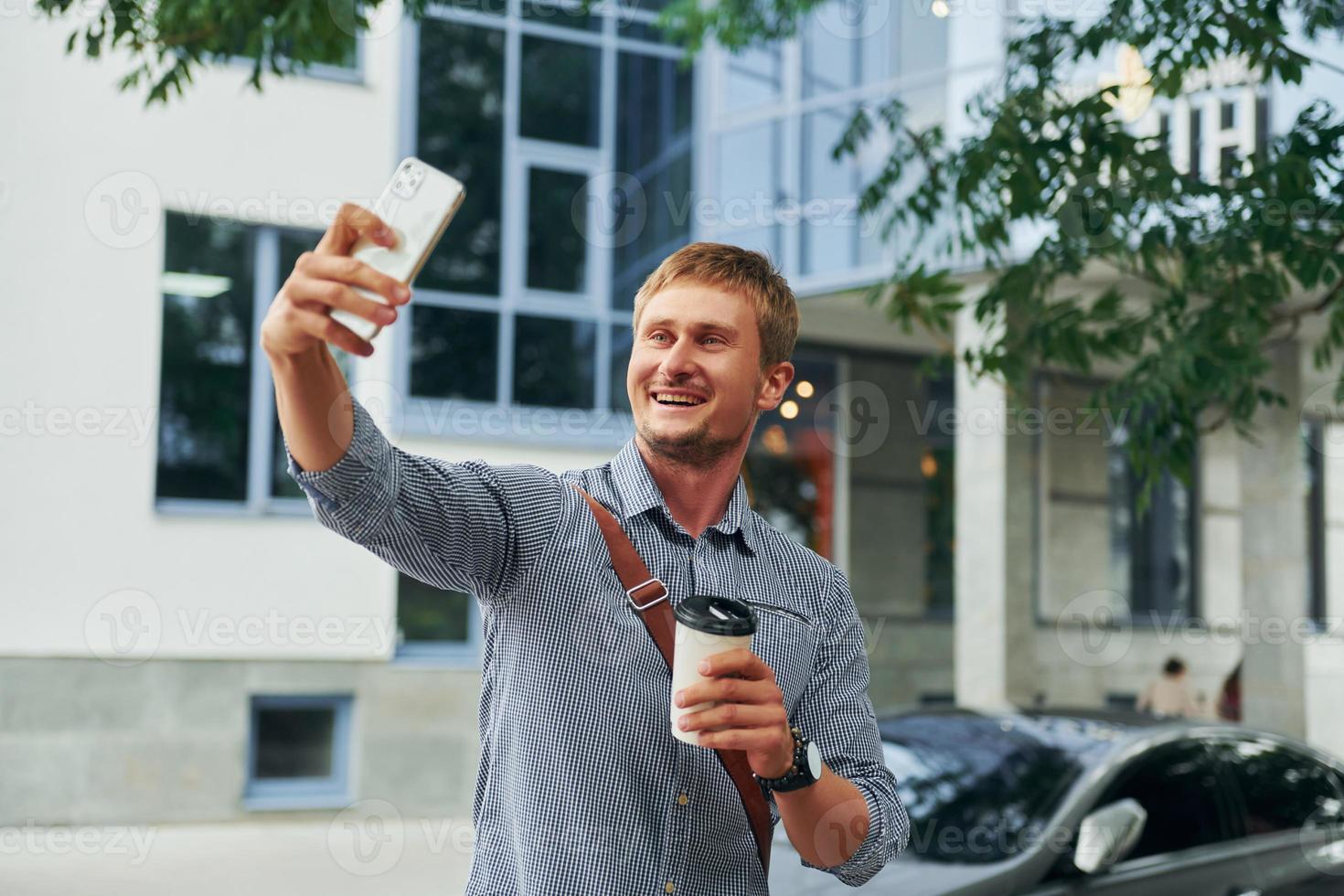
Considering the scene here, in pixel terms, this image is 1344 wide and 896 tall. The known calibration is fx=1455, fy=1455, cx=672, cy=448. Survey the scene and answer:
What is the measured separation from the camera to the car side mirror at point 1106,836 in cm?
475

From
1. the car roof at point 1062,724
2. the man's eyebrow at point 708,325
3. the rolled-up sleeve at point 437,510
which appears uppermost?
the man's eyebrow at point 708,325

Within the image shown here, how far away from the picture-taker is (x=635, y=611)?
204 cm

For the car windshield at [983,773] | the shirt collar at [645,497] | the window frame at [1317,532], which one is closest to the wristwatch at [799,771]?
the shirt collar at [645,497]

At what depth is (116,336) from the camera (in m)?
11.7

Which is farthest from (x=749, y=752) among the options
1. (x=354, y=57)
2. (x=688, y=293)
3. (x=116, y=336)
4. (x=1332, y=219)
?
(x=354, y=57)

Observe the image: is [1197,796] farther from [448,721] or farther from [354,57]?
[354,57]

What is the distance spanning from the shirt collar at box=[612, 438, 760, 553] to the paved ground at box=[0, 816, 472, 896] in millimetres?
7617

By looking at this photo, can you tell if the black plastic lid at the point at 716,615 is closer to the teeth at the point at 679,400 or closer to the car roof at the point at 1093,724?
the teeth at the point at 679,400

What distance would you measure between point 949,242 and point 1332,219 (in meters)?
1.55

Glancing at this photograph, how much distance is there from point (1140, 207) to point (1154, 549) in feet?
38.1

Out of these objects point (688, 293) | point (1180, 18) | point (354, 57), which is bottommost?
point (688, 293)

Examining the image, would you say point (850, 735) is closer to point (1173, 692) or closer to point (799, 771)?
point (799, 771)

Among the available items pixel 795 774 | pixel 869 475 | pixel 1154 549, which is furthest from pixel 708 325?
pixel 1154 549

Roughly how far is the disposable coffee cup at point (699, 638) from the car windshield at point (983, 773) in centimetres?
323
